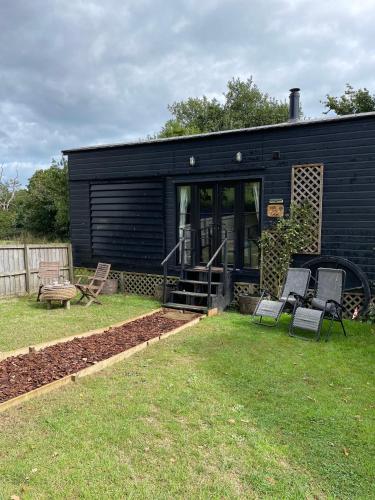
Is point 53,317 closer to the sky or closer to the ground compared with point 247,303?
closer to the ground

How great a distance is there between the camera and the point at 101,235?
9.99 m

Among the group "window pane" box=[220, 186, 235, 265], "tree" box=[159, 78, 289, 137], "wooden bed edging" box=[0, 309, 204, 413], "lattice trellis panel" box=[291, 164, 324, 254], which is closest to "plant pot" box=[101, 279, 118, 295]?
"window pane" box=[220, 186, 235, 265]

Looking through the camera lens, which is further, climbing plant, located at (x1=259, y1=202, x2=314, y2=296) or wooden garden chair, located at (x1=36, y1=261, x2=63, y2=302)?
wooden garden chair, located at (x1=36, y1=261, x2=63, y2=302)

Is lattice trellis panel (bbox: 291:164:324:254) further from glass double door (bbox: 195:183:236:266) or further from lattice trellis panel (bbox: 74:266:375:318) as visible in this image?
glass double door (bbox: 195:183:236:266)

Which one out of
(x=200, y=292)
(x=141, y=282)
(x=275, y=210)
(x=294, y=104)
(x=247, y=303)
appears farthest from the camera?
(x=141, y=282)

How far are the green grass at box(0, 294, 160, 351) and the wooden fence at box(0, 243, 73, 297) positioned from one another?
1.30 ft

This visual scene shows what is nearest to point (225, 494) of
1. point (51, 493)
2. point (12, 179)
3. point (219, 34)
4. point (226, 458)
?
point (226, 458)

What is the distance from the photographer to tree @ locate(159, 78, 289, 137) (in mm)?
27797

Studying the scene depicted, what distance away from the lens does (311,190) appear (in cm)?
709

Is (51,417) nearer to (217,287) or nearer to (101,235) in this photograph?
(217,287)

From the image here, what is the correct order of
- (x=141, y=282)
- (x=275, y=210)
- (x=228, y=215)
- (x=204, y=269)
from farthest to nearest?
(x=141, y=282) < (x=228, y=215) < (x=204, y=269) < (x=275, y=210)

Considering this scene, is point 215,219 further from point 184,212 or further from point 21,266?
point 21,266

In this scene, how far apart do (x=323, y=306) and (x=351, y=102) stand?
68.2ft

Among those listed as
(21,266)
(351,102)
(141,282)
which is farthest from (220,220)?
(351,102)
